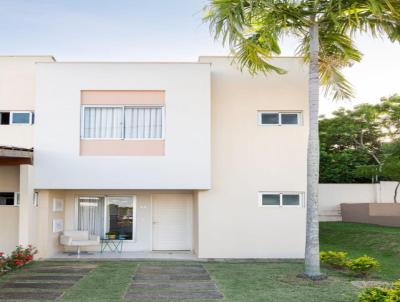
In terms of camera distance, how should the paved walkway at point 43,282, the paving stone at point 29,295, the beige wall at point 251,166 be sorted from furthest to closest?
the beige wall at point 251,166 < the paved walkway at point 43,282 < the paving stone at point 29,295

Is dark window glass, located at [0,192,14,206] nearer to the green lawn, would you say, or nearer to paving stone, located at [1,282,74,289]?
the green lawn

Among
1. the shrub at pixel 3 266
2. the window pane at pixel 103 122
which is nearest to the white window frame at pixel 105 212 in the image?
the window pane at pixel 103 122

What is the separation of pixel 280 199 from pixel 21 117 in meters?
8.82

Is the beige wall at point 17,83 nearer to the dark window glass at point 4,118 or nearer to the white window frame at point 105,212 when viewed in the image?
the dark window glass at point 4,118

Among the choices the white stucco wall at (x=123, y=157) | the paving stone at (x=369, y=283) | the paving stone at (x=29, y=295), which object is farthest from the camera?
the white stucco wall at (x=123, y=157)

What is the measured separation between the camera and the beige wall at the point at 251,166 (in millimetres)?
16062

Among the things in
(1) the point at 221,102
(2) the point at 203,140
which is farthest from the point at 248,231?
(1) the point at 221,102

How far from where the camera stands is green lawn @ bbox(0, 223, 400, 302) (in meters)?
10.1

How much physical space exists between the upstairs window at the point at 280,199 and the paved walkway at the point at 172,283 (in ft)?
10.5

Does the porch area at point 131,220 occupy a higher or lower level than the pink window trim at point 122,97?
lower

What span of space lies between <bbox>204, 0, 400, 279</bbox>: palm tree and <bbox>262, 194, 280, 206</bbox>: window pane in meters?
4.06

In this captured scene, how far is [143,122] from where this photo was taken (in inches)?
631

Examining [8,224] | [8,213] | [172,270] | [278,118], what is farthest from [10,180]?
[278,118]

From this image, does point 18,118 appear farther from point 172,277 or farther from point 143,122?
point 172,277
